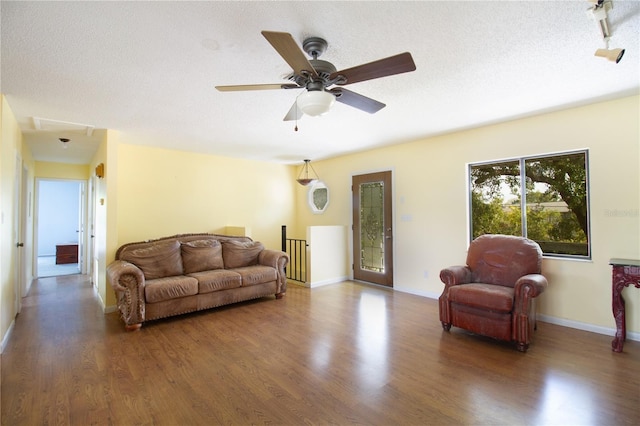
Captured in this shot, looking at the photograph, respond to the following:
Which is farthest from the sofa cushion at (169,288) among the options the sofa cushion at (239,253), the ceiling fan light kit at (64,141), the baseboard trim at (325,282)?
the ceiling fan light kit at (64,141)

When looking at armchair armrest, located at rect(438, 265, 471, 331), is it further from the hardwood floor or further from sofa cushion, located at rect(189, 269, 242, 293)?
sofa cushion, located at rect(189, 269, 242, 293)

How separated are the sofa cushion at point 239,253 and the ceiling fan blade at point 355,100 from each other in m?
3.32

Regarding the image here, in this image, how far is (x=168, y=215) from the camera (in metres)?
5.27

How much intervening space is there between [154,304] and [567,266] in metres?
4.85

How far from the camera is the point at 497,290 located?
3.10 m

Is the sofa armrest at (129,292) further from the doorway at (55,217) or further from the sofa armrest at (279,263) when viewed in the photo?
the doorway at (55,217)

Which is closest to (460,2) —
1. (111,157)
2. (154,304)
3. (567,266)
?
(567,266)

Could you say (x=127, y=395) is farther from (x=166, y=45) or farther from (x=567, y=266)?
(x=567, y=266)

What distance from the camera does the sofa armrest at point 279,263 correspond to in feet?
15.9

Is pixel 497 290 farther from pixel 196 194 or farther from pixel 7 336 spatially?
pixel 7 336

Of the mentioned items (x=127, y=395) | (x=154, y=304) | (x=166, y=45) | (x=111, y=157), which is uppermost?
(x=166, y=45)

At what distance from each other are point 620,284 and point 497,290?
3.48 ft

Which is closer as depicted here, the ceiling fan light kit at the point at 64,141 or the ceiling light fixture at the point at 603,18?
the ceiling light fixture at the point at 603,18

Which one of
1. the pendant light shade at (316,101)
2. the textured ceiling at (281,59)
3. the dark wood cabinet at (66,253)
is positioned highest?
the textured ceiling at (281,59)
